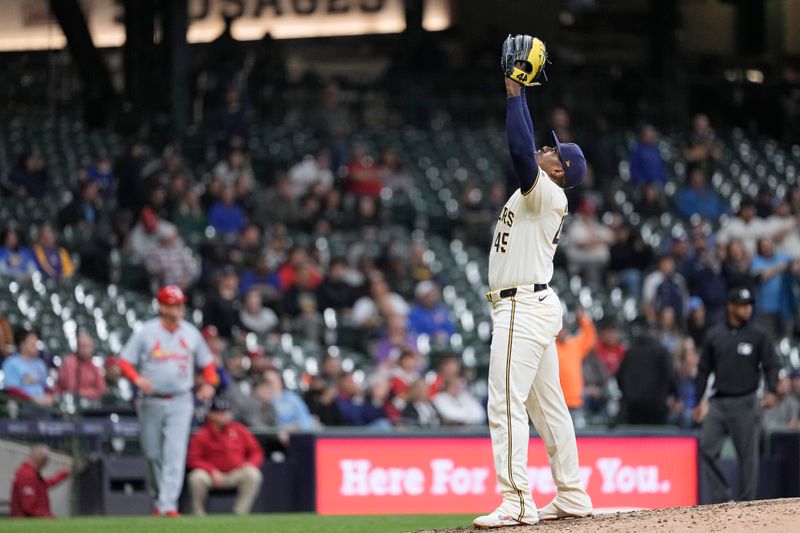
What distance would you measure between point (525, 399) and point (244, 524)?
11.7 feet

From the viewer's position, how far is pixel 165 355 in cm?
1216

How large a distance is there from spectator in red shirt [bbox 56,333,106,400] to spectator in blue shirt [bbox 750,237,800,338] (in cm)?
805

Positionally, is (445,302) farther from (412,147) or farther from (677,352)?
(412,147)

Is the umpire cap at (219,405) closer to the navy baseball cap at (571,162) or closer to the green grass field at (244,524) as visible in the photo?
the green grass field at (244,524)

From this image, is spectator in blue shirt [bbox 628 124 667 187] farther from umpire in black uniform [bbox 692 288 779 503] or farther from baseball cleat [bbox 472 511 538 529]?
baseball cleat [bbox 472 511 538 529]

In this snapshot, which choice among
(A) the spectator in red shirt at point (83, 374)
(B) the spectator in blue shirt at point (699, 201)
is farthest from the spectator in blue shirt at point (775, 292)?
(A) the spectator in red shirt at point (83, 374)

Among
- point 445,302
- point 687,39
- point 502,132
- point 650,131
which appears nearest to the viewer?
point 445,302

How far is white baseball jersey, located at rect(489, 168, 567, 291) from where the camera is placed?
25.1 feet

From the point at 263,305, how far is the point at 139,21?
6.77m

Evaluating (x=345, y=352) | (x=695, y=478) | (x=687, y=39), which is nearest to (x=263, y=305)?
(x=345, y=352)

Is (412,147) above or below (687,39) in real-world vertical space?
below

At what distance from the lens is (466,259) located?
1955 cm

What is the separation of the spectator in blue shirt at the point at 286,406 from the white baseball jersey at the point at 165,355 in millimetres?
1732

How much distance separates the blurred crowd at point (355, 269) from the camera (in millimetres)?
14781
